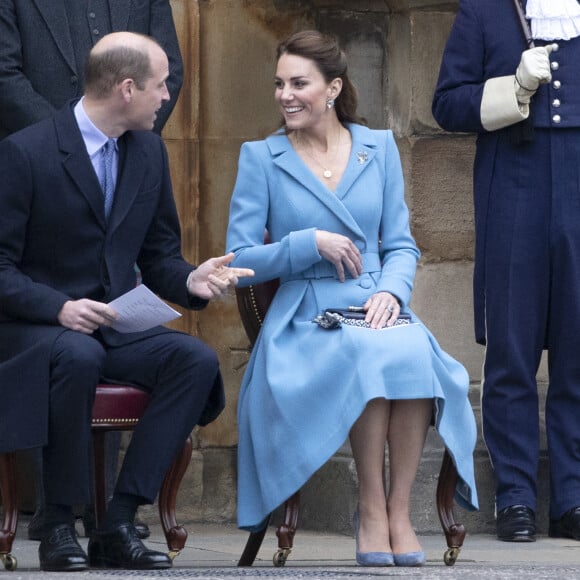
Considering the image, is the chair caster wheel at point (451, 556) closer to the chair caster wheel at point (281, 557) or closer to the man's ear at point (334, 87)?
the chair caster wheel at point (281, 557)

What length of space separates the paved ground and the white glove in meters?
1.51

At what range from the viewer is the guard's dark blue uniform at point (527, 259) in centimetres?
664

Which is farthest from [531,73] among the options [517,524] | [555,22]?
[517,524]

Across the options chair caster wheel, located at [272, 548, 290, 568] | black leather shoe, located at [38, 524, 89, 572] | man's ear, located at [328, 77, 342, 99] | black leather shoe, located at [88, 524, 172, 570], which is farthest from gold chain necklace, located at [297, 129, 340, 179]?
black leather shoe, located at [38, 524, 89, 572]

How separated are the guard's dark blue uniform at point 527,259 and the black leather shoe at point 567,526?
0.04m

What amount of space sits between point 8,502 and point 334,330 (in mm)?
1046

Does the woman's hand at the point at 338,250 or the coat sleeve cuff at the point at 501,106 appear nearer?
the woman's hand at the point at 338,250

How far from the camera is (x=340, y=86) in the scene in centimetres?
603

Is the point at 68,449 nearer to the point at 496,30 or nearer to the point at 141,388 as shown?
the point at 141,388

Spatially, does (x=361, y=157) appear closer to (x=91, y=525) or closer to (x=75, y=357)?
(x=75, y=357)

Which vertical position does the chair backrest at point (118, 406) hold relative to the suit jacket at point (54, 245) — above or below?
below

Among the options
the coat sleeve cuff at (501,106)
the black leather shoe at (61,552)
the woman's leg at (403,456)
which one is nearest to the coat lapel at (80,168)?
the black leather shoe at (61,552)

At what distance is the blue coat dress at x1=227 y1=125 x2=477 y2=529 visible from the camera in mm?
5512

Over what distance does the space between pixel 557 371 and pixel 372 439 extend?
4.48 feet
